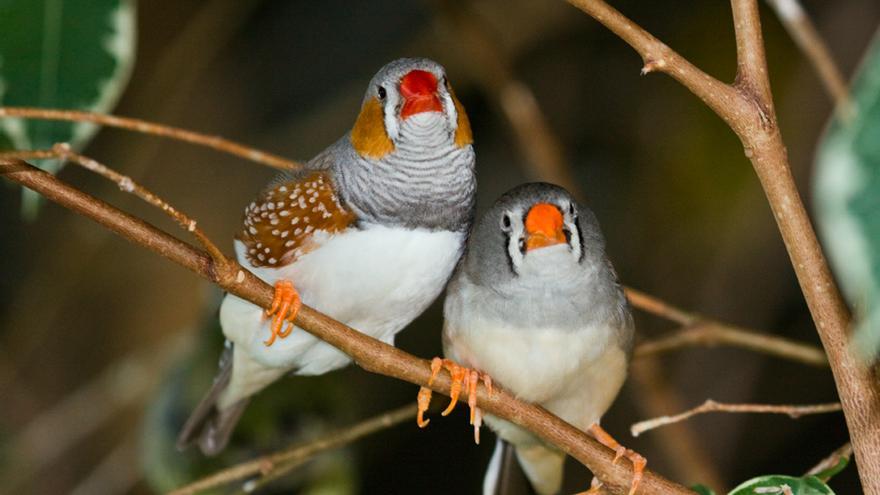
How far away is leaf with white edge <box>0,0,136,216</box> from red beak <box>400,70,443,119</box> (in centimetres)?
43

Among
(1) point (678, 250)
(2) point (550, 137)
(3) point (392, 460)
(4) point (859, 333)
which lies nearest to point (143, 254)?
(3) point (392, 460)

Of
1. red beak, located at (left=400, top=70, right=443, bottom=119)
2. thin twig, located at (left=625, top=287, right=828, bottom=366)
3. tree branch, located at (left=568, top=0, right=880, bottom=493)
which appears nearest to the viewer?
tree branch, located at (left=568, top=0, right=880, bottom=493)

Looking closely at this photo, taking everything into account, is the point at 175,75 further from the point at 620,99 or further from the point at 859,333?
the point at 859,333

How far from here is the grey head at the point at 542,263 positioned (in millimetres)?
1849

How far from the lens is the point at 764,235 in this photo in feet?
11.7

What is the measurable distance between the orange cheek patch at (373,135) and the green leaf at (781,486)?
2.63 feet

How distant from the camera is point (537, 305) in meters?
1.89

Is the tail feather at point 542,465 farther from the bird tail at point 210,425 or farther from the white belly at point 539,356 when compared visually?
the bird tail at point 210,425

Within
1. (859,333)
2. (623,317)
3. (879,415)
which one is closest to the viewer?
(859,333)

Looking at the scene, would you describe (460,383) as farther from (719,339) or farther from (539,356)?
(719,339)

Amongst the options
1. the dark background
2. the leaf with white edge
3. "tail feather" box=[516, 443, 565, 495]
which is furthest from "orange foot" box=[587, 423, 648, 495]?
the dark background

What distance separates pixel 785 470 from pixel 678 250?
2.57ft

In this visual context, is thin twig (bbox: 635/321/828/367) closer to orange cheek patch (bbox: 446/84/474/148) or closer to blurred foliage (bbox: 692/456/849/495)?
orange cheek patch (bbox: 446/84/474/148)

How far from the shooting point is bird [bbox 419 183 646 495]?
6.08 ft
